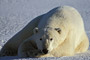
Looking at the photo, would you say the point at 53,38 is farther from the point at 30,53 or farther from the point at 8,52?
the point at 8,52

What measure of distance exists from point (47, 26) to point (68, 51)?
0.60 m

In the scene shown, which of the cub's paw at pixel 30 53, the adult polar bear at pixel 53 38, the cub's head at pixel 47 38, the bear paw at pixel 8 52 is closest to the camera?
the cub's head at pixel 47 38

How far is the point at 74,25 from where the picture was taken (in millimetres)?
5363

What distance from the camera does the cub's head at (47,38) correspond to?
13.6ft

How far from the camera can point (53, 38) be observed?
4.39 metres

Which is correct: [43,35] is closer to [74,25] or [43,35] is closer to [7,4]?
[74,25]

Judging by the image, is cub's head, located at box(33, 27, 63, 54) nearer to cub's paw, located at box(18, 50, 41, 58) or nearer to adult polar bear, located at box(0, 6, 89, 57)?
adult polar bear, located at box(0, 6, 89, 57)

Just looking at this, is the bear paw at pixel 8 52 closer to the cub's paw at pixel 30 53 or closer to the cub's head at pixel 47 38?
the cub's paw at pixel 30 53

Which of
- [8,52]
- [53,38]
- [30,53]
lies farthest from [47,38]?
[8,52]

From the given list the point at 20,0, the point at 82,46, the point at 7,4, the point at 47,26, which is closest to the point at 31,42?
the point at 47,26

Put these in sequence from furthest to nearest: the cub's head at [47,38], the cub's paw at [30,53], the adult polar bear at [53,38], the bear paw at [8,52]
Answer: the bear paw at [8,52], the cub's paw at [30,53], the adult polar bear at [53,38], the cub's head at [47,38]

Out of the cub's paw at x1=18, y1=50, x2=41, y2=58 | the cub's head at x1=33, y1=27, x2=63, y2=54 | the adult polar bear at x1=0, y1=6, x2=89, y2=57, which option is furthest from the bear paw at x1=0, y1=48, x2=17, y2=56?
the cub's head at x1=33, y1=27, x2=63, y2=54

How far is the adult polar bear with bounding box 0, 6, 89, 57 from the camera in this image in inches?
173

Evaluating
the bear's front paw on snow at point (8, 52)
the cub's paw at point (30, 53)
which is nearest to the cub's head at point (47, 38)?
the cub's paw at point (30, 53)
